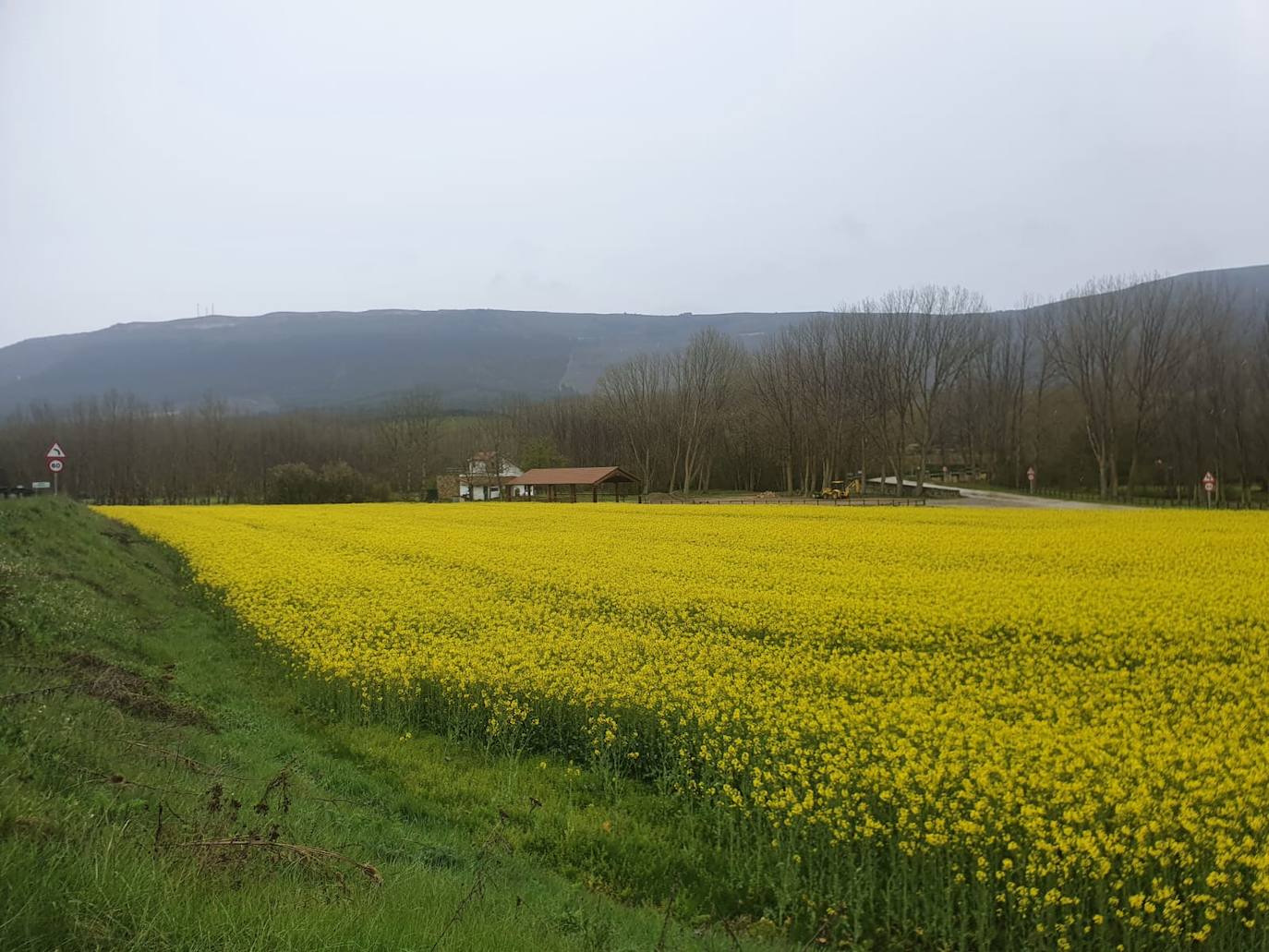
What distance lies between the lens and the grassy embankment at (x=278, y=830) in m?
2.93

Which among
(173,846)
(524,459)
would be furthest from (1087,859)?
(524,459)

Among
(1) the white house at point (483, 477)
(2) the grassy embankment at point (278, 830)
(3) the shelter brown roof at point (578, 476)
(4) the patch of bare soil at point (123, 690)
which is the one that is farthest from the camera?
(1) the white house at point (483, 477)

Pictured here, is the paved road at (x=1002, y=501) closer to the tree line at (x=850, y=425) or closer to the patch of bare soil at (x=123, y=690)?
the tree line at (x=850, y=425)

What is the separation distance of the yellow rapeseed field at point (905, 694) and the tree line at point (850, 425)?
143 ft

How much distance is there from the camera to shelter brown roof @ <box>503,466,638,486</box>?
57.7 meters

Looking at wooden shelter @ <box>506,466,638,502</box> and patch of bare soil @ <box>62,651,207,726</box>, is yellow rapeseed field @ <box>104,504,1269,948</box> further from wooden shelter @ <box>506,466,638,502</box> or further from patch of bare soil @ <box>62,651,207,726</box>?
wooden shelter @ <box>506,466,638,502</box>

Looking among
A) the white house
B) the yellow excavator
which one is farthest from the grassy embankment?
the white house

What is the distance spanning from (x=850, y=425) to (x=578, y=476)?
979 inches

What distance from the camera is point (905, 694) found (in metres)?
7.53

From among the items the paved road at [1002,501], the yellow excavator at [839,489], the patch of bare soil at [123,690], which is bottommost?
the paved road at [1002,501]

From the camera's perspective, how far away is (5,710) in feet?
16.7

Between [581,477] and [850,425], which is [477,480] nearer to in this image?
[581,477]

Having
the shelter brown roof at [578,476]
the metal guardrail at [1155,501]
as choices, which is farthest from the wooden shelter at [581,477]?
the metal guardrail at [1155,501]

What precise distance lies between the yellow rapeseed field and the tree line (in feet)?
143
